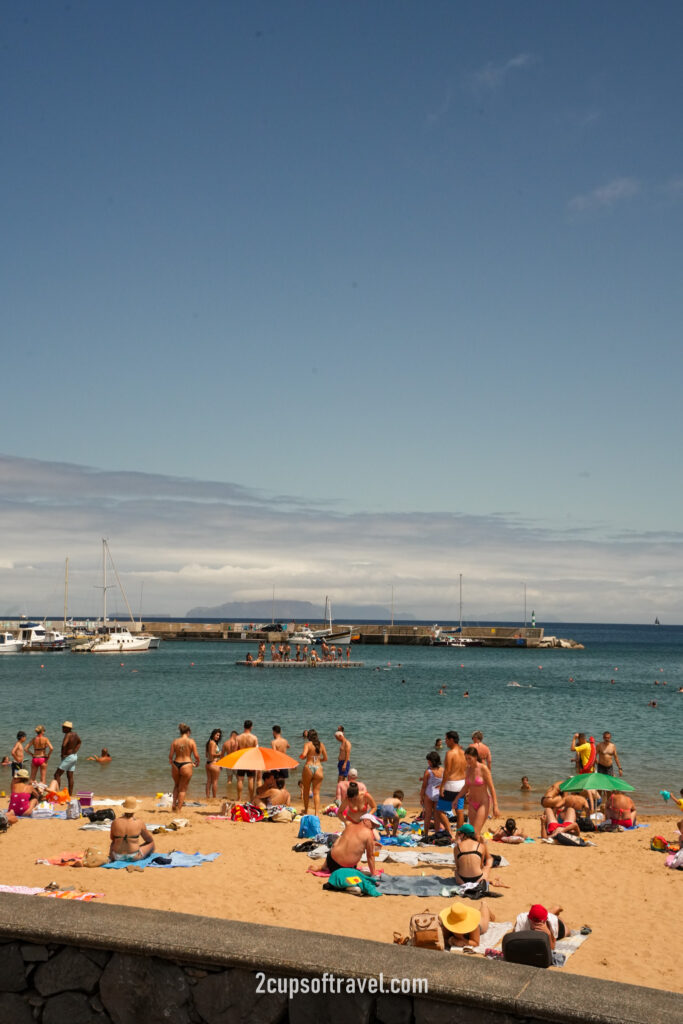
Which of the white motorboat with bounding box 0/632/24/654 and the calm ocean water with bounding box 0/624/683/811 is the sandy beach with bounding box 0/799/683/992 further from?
the white motorboat with bounding box 0/632/24/654

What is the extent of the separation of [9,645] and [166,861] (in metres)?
76.9

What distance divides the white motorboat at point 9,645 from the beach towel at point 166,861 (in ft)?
249

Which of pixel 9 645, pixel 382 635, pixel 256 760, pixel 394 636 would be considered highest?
pixel 256 760

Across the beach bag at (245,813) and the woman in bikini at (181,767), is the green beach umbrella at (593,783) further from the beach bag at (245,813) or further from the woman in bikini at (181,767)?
the woman in bikini at (181,767)

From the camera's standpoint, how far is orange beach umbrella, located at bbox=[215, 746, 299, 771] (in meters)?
16.0

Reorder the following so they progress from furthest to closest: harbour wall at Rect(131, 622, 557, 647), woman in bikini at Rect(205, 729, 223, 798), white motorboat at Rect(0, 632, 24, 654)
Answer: harbour wall at Rect(131, 622, 557, 647) < white motorboat at Rect(0, 632, 24, 654) < woman in bikini at Rect(205, 729, 223, 798)

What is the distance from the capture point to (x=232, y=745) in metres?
17.9

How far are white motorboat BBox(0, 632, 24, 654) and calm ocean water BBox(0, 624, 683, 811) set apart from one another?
4.83 meters

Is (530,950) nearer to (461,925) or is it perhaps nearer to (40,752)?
(461,925)

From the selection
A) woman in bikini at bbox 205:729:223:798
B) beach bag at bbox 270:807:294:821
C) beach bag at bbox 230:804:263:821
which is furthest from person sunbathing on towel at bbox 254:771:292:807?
woman in bikini at bbox 205:729:223:798

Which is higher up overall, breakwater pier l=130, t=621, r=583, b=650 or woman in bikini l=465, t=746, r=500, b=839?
woman in bikini l=465, t=746, r=500, b=839

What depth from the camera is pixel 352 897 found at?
11.0 metres

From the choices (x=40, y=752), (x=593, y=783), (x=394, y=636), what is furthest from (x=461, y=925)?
(x=394, y=636)

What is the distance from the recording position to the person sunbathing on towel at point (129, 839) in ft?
41.5
